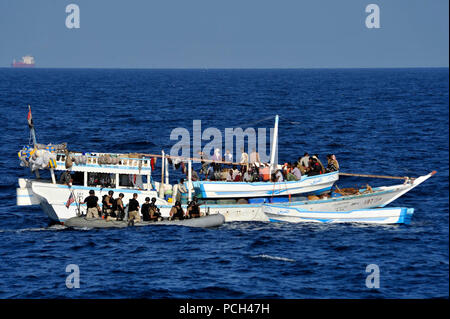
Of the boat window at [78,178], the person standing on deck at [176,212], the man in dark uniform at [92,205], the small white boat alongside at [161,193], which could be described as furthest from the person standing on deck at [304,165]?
the boat window at [78,178]

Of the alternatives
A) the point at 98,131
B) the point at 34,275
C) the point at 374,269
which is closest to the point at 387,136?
the point at 98,131

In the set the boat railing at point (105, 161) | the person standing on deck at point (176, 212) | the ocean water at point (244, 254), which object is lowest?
the ocean water at point (244, 254)

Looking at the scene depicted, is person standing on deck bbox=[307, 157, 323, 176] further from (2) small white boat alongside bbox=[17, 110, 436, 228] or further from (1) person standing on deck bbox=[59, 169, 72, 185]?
(1) person standing on deck bbox=[59, 169, 72, 185]

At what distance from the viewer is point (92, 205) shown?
40375 millimetres

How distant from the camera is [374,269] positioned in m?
33.4

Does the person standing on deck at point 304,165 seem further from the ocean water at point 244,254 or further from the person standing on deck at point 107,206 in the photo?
the person standing on deck at point 107,206

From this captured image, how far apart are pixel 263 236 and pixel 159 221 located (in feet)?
20.1

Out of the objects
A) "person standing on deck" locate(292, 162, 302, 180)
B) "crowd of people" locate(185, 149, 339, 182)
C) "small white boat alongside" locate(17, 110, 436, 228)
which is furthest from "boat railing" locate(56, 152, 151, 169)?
"person standing on deck" locate(292, 162, 302, 180)

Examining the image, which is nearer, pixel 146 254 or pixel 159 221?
pixel 146 254

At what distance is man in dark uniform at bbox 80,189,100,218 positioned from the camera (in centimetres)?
4028

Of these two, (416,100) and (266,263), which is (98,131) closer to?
(266,263)

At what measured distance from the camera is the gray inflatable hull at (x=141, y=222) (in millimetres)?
40375
